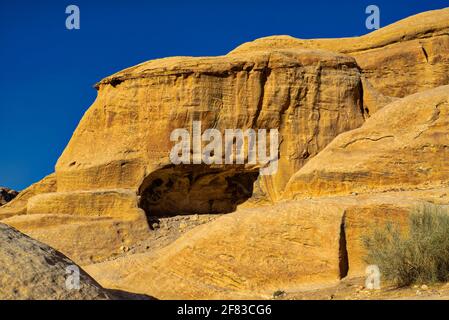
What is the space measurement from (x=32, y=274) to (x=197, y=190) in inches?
661

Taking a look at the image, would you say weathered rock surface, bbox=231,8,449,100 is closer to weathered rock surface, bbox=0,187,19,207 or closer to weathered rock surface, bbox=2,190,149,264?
weathered rock surface, bbox=2,190,149,264

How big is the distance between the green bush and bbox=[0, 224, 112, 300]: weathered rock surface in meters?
5.21

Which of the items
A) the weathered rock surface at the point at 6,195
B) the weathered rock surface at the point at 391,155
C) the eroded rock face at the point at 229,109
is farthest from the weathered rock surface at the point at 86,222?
the weathered rock surface at the point at 6,195

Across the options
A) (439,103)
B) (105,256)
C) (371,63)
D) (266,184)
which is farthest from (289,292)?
(371,63)

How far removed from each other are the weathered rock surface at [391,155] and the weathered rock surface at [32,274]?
842cm

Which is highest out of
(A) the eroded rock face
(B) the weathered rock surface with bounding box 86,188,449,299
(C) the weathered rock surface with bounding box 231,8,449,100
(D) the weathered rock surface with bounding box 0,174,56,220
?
(C) the weathered rock surface with bounding box 231,8,449,100

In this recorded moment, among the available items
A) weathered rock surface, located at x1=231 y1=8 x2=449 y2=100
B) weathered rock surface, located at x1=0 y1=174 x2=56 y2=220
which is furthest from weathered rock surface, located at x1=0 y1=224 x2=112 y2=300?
weathered rock surface, located at x1=231 y1=8 x2=449 y2=100

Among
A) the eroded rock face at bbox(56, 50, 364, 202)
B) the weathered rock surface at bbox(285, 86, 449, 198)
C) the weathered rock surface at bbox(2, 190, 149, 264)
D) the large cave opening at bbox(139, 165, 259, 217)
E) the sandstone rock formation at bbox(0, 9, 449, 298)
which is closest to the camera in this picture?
the weathered rock surface at bbox(285, 86, 449, 198)

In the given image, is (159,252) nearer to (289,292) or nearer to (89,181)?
(289,292)

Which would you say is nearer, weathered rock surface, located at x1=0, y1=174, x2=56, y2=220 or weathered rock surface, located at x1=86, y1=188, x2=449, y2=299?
weathered rock surface, located at x1=86, y1=188, x2=449, y2=299

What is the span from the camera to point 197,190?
23.1m

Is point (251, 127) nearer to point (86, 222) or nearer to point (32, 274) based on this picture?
point (86, 222)

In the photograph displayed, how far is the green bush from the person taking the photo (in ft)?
31.0

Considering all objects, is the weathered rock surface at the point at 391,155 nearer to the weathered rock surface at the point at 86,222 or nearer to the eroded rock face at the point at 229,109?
the eroded rock face at the point at 229,109
